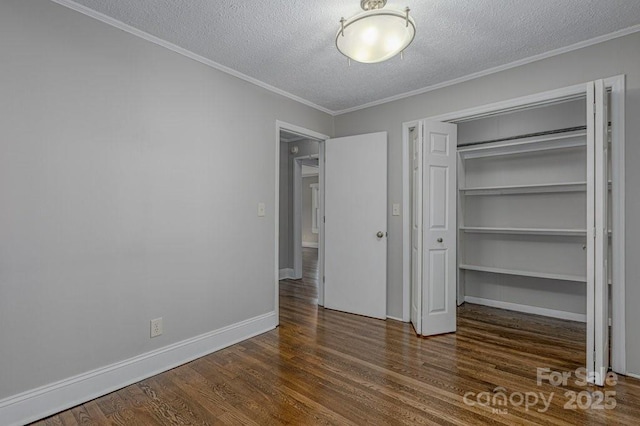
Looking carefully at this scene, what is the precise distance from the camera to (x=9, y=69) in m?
1.71

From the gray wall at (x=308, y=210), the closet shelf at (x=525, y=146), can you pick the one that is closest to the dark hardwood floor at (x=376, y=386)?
the closet shelf at (x=525, y=146)

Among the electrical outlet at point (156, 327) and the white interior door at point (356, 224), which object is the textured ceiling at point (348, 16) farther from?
the electrical outlet at point (156, 327)

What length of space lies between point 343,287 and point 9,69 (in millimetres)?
3302

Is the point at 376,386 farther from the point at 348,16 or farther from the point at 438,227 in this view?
the point at 348,16

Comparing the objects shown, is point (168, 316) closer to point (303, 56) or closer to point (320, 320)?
point (320, 320)

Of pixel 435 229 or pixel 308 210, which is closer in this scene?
pixel 435 229

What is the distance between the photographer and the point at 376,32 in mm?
1888

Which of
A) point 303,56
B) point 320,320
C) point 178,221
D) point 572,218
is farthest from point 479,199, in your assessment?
point 178,221

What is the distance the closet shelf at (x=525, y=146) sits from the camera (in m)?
3.38

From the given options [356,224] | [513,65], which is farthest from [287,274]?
[513,65]

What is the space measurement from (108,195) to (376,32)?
1972 millimetres

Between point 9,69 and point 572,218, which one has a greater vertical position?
point 9,69

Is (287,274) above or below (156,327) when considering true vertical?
below

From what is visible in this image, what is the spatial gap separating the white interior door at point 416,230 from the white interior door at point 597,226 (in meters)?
1.24
